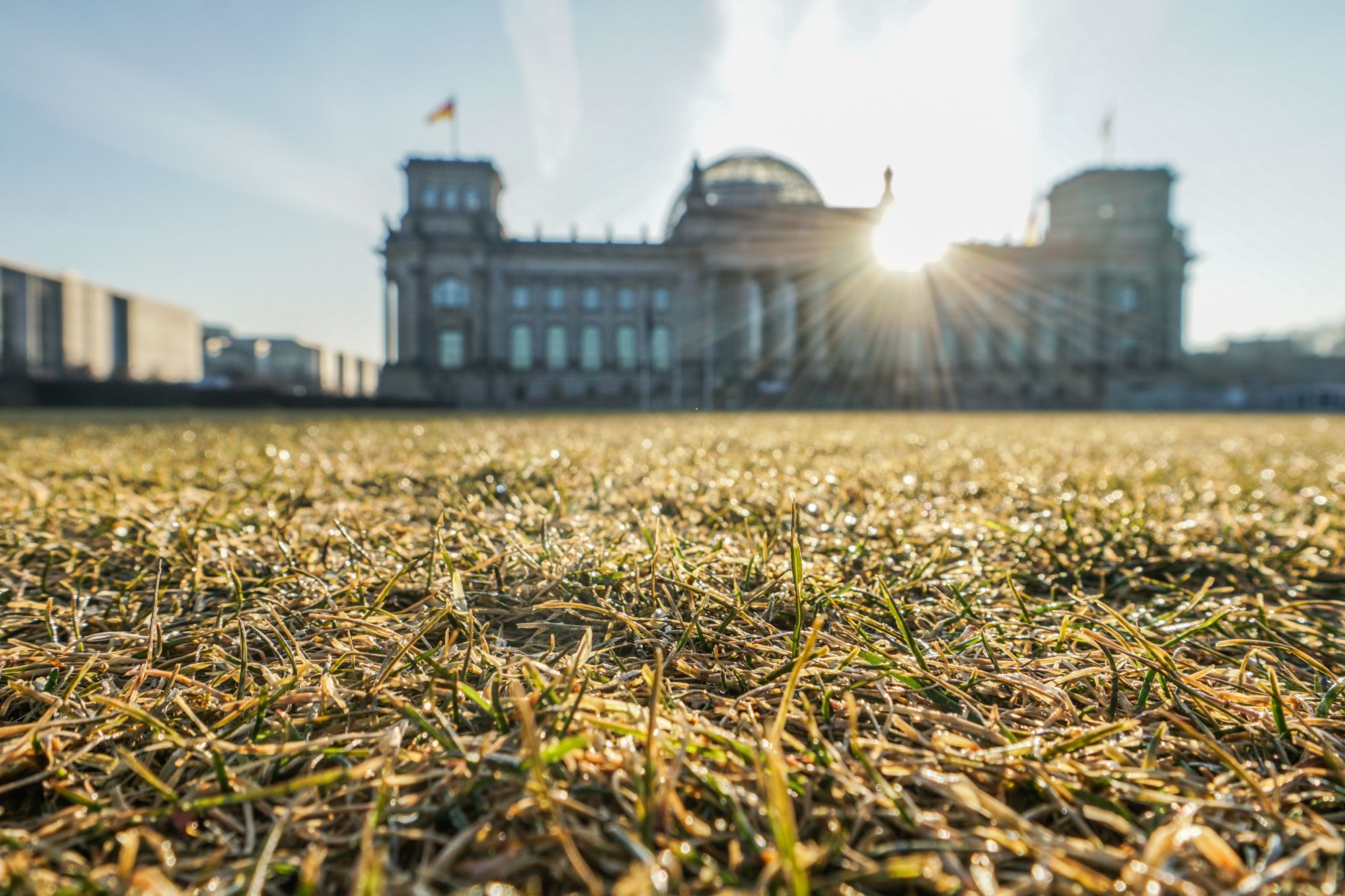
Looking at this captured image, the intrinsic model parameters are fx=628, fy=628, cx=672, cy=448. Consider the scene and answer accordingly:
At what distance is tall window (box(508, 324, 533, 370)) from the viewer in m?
49.8

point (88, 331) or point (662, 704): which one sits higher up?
point (88, 331)

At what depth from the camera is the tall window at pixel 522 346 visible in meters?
49.8

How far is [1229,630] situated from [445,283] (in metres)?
51.8

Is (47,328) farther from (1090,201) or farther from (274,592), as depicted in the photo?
(1090,201)

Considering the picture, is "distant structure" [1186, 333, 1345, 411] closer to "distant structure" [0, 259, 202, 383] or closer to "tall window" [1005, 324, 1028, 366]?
"tall window" [1005, 324, 1028, 366]

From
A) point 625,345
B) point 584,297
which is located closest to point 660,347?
point 625,345

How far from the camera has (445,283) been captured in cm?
4794

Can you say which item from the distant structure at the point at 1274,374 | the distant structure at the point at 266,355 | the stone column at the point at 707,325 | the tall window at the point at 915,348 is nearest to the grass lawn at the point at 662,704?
the stone column at the point at 707,325

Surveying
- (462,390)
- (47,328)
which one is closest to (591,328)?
(462,390)

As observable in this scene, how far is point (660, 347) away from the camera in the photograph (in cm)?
5181

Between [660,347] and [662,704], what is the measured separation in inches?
2034

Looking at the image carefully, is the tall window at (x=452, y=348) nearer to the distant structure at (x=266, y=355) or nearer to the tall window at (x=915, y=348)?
the distant structure at (x=266, y=355)

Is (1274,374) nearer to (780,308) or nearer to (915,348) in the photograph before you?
(915,348)

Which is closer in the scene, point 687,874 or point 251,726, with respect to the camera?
point 687,874
